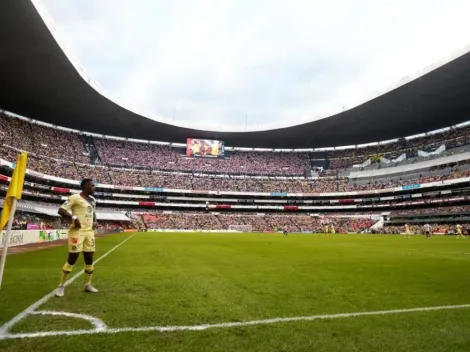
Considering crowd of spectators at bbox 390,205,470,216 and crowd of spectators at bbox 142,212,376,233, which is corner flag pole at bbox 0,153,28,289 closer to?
crowd of spectators at bbox 142,212,376,233

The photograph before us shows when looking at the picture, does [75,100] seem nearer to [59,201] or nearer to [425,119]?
[59,201]

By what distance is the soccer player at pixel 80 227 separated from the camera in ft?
21.3

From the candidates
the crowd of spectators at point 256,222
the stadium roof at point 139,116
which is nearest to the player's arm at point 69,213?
the stadium roof at point 139,116

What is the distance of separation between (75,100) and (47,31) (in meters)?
24.0

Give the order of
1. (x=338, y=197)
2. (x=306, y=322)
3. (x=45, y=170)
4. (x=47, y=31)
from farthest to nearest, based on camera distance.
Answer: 1. (x=338, y=197)
2. (x=45, y=170)
3. (x=47, y=31)
4. (x=306, y=322)

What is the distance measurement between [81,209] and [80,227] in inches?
14.2

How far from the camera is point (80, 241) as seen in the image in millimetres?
6598

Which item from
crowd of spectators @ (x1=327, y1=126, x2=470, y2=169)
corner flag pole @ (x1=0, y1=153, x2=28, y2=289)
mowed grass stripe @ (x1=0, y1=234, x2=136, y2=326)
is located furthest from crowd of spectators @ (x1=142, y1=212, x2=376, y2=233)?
corner flag pole @ (x1=0, y1=153, x2=28, y2=289)

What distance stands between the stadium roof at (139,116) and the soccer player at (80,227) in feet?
113

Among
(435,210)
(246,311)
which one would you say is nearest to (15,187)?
(246,311)

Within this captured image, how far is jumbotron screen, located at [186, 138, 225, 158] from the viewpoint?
8631 centimetres

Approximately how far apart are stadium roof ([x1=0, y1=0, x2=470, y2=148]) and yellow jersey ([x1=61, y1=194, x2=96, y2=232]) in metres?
34.4

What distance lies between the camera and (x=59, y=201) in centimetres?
6975

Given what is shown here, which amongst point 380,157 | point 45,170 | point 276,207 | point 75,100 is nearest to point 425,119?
point 380,157
